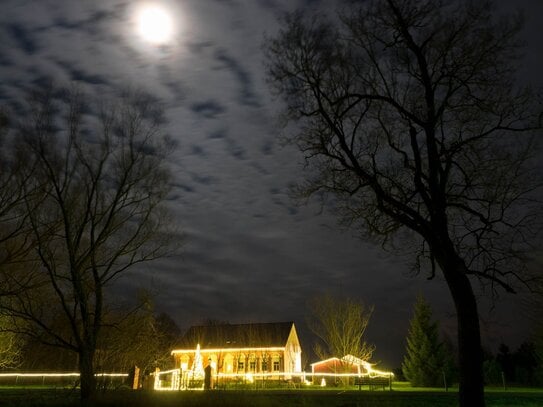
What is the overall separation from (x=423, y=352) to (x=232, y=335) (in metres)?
23.6

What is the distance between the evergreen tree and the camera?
4741 centimetres

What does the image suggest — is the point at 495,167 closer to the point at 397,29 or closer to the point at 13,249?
the point at 397,29

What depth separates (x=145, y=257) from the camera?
19.3 m

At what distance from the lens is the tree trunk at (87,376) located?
14745 millimetres

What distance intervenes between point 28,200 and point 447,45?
46.8 feet

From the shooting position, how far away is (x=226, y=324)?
207ft

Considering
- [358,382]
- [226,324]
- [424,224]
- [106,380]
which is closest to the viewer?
[424,224]

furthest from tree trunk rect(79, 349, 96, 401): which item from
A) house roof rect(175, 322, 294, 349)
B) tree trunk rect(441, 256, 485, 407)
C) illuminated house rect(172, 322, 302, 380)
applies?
house roof rect(175, 322, 294, 349)

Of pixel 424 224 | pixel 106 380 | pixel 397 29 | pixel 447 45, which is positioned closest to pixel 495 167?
pixel 424 224

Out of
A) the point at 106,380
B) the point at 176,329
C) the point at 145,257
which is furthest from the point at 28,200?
the point at 176,329

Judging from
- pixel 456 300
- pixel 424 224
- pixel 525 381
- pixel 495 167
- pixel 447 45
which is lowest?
pixel 525 381

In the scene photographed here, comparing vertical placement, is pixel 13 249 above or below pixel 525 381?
above

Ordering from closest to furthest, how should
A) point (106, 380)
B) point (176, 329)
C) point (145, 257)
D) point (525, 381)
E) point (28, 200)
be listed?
1. point (106, 380)
2. point (28, 200)
3. point (145, 257)
4. point (525, 381)
5. point (176, 329)

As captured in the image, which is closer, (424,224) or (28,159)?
(424,224)
